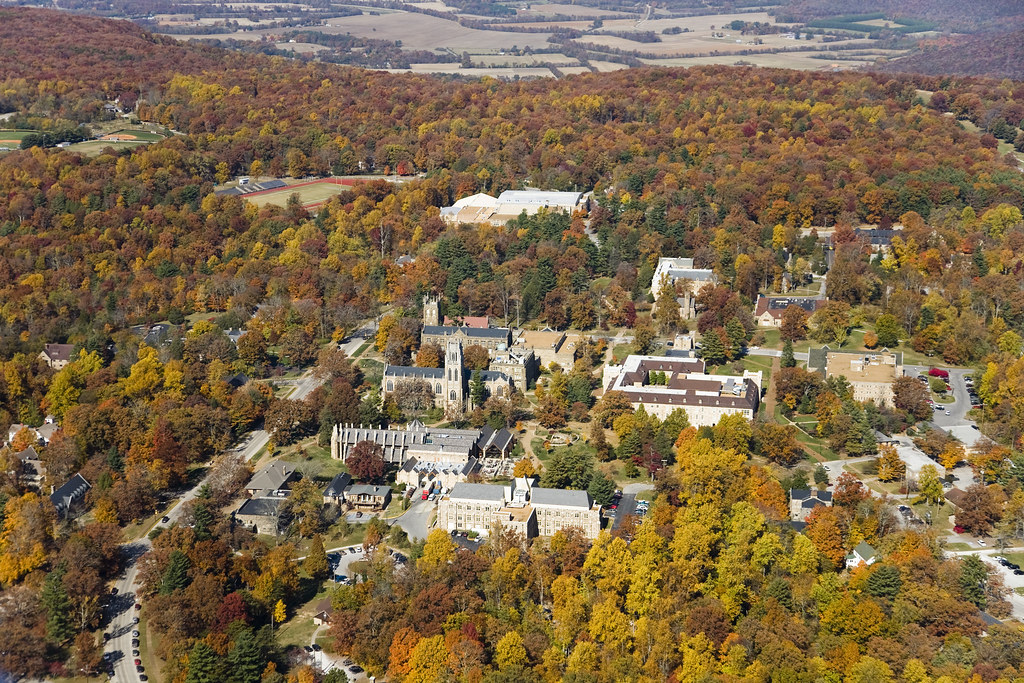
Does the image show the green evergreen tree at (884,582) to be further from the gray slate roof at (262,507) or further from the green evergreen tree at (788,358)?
the gray slate roof at (262,507)

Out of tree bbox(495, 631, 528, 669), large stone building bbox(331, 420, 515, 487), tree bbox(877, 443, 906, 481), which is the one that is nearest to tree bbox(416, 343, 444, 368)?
large stone building bbox(331, 420, 515, 487)

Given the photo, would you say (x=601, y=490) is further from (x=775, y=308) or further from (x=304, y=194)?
(x=304, y=194)

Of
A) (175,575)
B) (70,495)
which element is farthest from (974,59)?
(175,575)

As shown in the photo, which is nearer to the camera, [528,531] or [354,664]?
[354,664]

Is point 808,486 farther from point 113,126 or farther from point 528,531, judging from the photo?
point 113,126

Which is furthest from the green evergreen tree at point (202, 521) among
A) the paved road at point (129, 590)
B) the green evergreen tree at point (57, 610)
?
the green evergreen tree at point (57, 610)

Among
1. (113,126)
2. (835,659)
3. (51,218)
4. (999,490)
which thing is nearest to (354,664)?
(835,659)

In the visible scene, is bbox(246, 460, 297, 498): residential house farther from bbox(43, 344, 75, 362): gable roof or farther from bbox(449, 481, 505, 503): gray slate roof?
bbox(43, 344, 75, 362): gable roof

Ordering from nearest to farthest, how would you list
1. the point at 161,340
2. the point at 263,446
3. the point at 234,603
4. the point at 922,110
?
1. the point at 234,603
2. the point at 263,446
3. the point at 161,340
4. the point at 922,110
